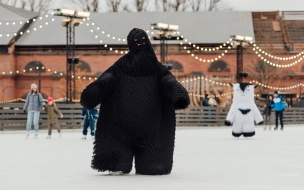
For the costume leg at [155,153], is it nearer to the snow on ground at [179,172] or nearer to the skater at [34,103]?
the snow on ground at [179,172]

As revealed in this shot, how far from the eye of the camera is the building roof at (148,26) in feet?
210

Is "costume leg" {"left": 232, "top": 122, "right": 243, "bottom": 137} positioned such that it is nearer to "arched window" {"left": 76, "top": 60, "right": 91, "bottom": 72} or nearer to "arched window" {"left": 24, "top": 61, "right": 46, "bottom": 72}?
"arched window" {"left": 76, "top": 60, "right": 91, "bottom": 72}

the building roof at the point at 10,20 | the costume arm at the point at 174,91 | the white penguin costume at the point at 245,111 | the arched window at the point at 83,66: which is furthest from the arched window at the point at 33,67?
the costume arm at the point at 174,91

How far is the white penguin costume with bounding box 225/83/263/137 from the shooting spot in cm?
2245

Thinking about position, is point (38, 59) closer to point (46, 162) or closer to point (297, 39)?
point (297, 39)

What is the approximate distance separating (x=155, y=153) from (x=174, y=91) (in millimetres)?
794

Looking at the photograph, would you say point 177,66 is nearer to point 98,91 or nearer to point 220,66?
point 220,66

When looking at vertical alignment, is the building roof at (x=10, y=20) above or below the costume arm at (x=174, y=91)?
above

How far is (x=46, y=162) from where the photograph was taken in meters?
12.8

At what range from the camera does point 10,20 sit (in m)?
65.1

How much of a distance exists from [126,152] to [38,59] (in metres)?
55.3

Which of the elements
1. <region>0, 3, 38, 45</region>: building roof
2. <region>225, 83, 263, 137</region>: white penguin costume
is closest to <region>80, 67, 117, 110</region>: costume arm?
<region>225, 83, 263, 137</region>: white penguin costume

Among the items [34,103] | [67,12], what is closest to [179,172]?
[34,103]

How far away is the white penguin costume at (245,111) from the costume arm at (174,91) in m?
12.1
